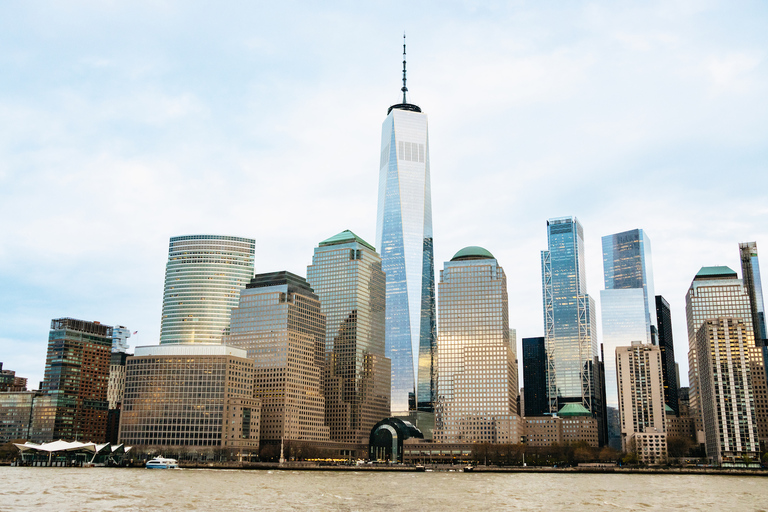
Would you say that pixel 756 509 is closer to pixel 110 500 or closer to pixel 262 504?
pixel 262 504

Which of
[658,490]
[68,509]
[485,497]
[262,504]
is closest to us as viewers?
[68,509]

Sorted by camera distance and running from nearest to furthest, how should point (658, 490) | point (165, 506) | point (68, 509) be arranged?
point (68, 509) < point (165, 506) < point (658, 490)

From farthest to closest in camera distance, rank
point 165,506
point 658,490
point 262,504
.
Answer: point 658,490, point 262,504, point 165,506

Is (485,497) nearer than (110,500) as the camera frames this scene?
No

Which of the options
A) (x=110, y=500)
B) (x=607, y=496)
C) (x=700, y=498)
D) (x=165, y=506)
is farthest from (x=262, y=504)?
(x=700, y=498)

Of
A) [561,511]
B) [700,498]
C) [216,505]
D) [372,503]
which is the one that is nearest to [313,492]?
[372,503]

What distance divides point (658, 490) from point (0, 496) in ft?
369

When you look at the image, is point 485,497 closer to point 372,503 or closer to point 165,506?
point 372,503

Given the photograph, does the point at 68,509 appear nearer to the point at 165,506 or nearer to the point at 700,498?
the point at 165,506

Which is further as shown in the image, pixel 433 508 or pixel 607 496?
pixel 607 496

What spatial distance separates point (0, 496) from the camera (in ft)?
321

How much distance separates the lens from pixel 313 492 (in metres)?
119

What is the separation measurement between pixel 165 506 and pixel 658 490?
95760mm

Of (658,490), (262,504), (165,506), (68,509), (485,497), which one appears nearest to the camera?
(68,509)
